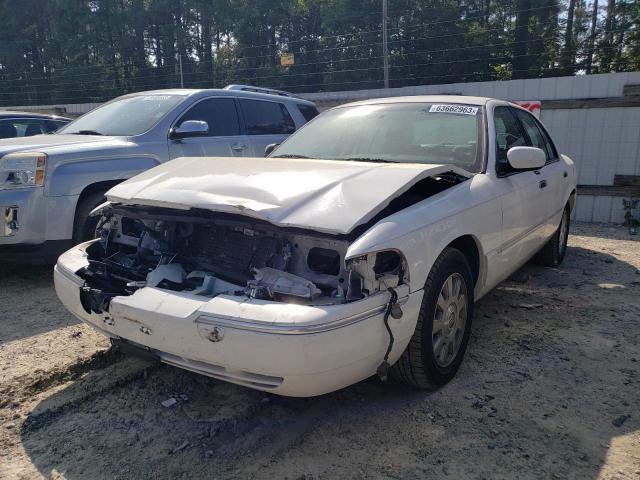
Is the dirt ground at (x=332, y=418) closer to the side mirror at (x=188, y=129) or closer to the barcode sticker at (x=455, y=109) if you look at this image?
the barcode sticker at (x=455, y=109)

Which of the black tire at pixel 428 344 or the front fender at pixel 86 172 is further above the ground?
the front fender at pixel 86 172

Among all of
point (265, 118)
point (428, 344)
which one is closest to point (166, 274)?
point (428, 344)

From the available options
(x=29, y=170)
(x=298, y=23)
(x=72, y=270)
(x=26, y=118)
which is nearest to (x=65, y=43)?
(x=298, y=23)

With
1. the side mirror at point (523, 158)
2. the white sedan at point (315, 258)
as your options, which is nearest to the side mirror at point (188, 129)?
the white sedan at point (315, 258)

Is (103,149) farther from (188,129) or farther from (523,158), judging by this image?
(523,158)

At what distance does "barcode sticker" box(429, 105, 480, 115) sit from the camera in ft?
13.1

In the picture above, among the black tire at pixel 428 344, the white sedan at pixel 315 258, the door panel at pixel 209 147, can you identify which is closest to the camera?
the white sedan at pixel 315 258

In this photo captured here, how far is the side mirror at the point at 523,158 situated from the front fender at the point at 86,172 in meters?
3.48

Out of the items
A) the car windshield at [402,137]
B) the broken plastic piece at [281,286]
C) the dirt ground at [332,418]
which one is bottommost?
the dirt ground at [332,418]

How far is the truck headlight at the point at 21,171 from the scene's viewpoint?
457cm

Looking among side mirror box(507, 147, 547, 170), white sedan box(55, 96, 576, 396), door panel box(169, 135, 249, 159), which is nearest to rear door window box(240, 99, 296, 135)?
door panel box(169, 135, 249, 159)

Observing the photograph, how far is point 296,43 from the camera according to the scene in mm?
22969

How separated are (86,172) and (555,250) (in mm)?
4704

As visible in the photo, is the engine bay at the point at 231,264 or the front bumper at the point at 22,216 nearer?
the engine bay at the point at 231,264
